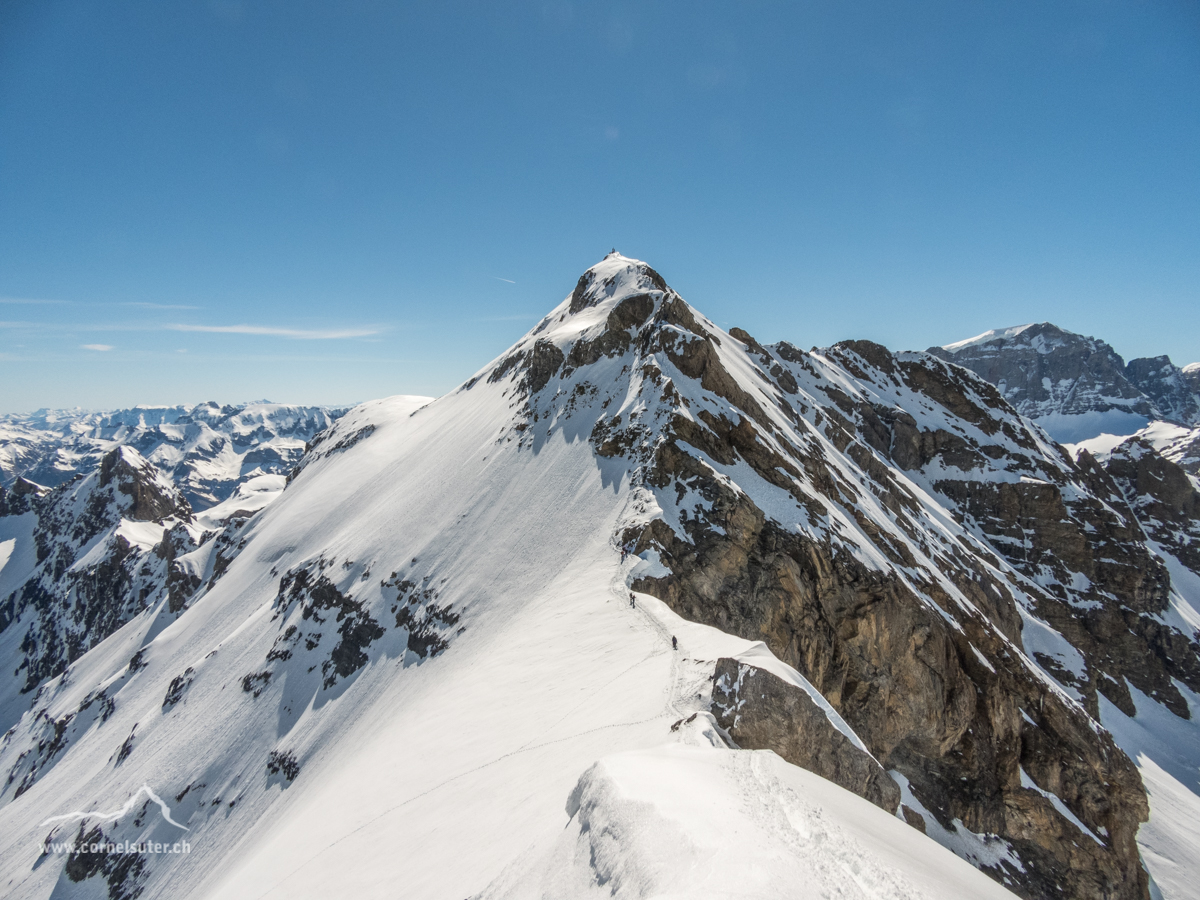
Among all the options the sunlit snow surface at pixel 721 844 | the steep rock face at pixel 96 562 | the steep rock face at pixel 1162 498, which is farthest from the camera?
the steep rock face at pixel 96 562

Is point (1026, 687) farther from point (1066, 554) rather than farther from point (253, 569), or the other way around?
point (253, 569)

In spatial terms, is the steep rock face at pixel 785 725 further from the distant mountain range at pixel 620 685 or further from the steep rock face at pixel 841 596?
the steep rock face at pixel 841 596

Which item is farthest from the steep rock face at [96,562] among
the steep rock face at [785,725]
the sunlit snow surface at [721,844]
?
the sunlit snow surface at [721,844]

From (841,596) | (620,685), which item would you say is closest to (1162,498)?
(841,596)

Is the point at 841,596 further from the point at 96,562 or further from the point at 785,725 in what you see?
the point at 96,562

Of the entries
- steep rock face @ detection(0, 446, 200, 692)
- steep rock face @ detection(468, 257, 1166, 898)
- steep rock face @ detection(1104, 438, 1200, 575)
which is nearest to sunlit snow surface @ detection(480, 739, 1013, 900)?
steep rock face @ detection(468, 257, 1166, 898)

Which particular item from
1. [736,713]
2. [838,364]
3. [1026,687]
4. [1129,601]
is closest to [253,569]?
[736,713]
